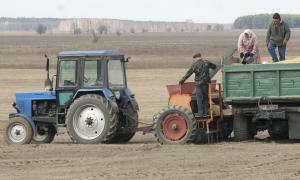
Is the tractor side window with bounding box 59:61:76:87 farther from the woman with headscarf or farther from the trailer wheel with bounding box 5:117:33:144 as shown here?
the woman with headscarf

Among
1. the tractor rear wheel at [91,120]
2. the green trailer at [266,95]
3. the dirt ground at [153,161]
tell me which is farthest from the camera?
the tractor rear wheel at [91,120]

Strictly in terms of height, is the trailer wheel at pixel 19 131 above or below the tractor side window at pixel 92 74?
below

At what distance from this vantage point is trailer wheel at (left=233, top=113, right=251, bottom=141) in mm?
15656

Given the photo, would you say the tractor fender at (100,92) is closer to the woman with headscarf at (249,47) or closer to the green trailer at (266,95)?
the green trailer at (266,95)

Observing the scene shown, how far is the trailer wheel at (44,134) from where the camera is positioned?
1658 cm

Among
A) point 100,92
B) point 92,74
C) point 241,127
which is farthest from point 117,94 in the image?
point 241,127

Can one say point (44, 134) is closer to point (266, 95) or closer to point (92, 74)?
point (92, 74)

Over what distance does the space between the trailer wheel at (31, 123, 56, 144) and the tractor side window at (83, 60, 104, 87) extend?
1.43 meters

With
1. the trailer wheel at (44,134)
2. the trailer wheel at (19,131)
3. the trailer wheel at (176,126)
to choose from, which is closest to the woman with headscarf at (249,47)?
the trailer wheel at (176,126)

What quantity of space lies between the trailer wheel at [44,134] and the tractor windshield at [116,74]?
1.69m

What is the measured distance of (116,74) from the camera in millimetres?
16062

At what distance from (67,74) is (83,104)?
0.75 meters

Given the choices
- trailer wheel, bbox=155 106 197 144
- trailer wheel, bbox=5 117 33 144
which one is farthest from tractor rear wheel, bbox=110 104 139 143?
trailer wheel, bbox=5 117 33 144

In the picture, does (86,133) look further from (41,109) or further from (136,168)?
(136,168)
